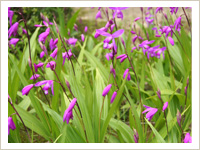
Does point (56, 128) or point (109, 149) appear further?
point (56, 128)

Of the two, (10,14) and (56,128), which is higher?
(10,14)

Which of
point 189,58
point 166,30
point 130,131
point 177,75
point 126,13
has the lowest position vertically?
point 130,131

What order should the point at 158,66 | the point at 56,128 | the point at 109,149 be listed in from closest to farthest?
the point at 109,149 < the point at 56,128 < the point at 158,66

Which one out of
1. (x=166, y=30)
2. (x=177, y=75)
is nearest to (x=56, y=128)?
(x=166, y=30)

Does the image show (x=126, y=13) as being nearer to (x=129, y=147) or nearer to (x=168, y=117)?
(x=168, y=117)

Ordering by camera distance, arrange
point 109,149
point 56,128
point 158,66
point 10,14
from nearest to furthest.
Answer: point 109,149 → point 56,128 → point 10,14 → point 158,66

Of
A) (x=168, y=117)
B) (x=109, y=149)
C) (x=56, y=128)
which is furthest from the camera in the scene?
(x=168, y=117)

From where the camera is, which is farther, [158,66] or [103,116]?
[158,66]

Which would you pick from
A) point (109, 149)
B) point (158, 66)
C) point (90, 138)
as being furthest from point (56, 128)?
point (158, 66)

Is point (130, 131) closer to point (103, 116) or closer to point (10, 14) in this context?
point (103, 116)
